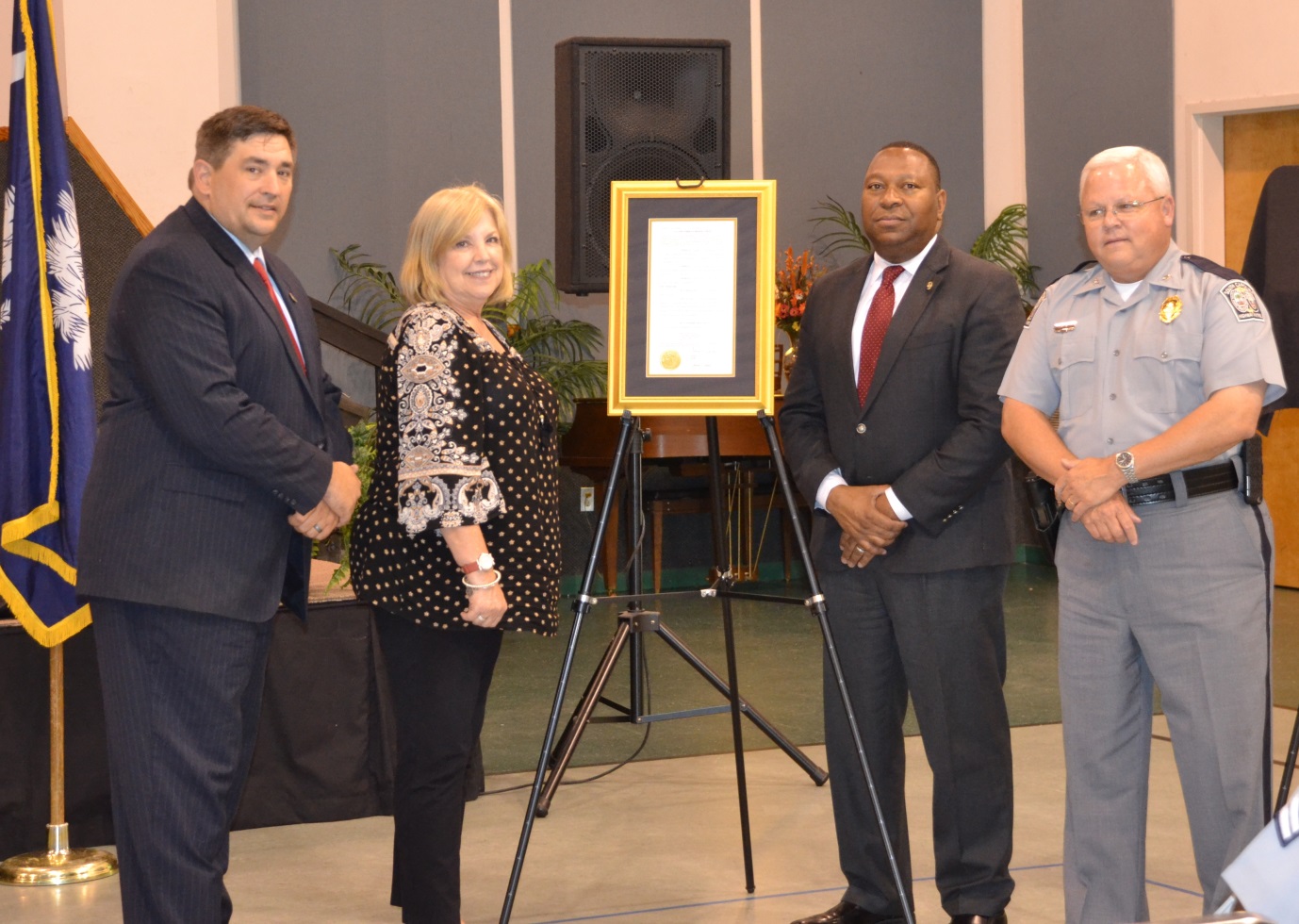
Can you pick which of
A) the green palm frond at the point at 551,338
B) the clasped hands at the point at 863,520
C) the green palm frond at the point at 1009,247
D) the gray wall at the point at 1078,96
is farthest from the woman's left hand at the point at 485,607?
the green palm frond at the point at 1009,247

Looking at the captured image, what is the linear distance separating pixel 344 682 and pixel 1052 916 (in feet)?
6.34

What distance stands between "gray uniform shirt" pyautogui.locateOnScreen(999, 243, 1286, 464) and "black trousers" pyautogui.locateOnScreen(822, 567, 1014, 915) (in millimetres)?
502

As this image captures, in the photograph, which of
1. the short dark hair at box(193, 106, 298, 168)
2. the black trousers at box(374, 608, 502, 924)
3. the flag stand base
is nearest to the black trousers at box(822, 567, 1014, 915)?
the black trousers at box(374, 608, 502, 924)

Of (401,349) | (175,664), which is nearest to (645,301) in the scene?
(401,349)

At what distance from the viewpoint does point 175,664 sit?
2680mm

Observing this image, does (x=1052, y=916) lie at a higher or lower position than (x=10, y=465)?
lower

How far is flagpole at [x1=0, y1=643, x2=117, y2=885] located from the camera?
3674 mm

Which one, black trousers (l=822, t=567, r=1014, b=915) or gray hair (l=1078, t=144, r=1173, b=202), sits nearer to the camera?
gray hair (l=1078, t=144, r=1173, b=202)

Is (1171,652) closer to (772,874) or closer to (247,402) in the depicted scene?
(772,874)

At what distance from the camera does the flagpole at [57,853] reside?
12.1ft

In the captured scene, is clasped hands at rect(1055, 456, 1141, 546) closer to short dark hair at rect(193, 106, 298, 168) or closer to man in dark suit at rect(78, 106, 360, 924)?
man in dark suit at rect(78, 106, 360, 924)

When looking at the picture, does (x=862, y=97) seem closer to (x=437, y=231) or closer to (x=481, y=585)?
(x=437, y=231)

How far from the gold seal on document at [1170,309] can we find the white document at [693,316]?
90cm

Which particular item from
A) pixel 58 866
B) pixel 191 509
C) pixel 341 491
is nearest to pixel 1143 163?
pixel 341 491
